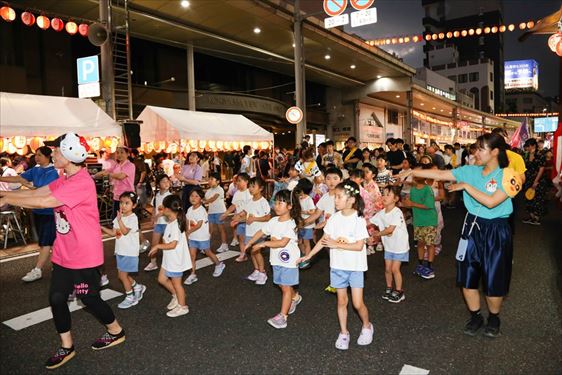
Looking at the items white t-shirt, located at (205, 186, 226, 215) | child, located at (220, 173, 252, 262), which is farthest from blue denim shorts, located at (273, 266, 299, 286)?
white t-shirt, located at (205, 186, 226, 215)

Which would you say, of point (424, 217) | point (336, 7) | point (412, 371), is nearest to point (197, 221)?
point (424, 217)

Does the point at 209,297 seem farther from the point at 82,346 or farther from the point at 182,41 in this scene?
the point at 182,41

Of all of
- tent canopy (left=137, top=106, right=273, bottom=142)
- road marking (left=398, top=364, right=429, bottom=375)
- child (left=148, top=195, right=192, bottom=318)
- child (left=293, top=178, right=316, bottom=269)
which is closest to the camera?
road marking (left=398, top=364, right=429, bottom=375)

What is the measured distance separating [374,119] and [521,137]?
22.4m

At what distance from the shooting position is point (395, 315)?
15.2 feet

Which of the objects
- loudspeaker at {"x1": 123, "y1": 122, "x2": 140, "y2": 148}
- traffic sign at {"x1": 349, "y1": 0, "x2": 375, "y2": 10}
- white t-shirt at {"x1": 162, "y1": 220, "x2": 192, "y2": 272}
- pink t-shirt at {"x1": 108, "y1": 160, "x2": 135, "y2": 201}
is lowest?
white t-shirt at {"x1": 162, "y1": 220, "x2": 192, "y2": 272}

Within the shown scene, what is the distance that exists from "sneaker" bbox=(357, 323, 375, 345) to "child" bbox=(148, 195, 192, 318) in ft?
6.75

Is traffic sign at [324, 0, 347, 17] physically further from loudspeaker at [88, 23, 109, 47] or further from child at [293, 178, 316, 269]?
child at [293, 178, 316, 269]

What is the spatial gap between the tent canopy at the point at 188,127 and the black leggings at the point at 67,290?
383 inches

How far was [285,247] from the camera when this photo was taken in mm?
4387

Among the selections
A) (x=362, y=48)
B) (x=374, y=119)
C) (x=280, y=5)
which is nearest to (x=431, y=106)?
(x=374, y=119)

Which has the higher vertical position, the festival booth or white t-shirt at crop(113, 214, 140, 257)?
the festival booth

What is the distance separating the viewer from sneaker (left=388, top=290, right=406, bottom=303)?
504cm

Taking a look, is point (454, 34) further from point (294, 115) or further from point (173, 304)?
point (173, 304)
